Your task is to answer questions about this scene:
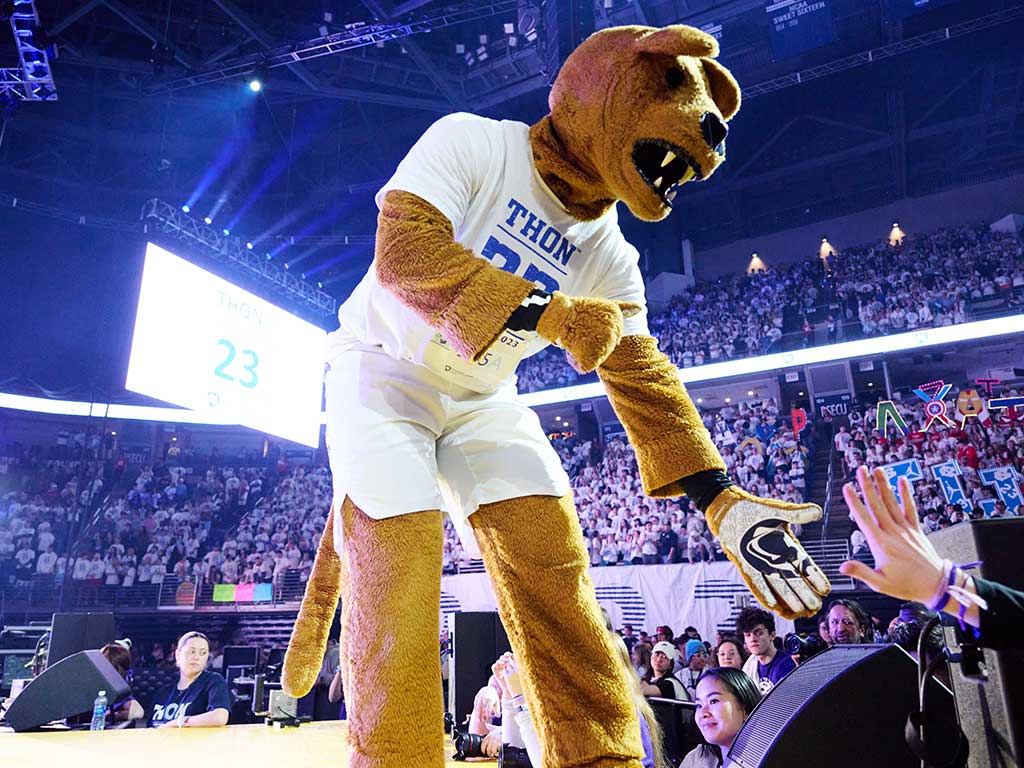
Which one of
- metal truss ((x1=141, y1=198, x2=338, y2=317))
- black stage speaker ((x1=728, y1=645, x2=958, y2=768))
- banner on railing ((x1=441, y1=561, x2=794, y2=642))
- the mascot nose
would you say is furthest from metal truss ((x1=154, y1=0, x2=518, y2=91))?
black stage speaker ((x1=728, y1=645, x2=958, y2=768))

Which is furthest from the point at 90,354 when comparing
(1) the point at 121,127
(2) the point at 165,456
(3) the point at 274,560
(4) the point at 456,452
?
(4) the point at 456,452

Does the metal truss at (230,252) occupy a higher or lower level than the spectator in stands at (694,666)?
higher

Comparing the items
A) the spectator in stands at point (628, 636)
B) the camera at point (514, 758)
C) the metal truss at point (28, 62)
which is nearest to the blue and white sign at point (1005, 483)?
the spectator in stands at point (628, 636)

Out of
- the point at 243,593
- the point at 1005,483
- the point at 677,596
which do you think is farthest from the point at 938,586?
the point at 243,593

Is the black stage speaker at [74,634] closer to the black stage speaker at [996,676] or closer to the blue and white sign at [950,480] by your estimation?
the black stage speaker at [996,676]

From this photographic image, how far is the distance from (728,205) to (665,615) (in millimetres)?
12292

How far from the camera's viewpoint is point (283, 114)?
14.1 meters

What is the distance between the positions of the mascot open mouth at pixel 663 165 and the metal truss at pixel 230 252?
1181cm

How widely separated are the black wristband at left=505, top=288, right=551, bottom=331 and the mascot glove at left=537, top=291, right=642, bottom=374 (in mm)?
13

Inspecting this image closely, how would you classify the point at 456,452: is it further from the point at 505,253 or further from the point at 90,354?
the point at 90,354

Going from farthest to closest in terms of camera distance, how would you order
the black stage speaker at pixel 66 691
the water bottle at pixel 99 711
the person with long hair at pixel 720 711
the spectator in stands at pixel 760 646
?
the spectator in stands at pixel 760 646, the water bottle at pixel 99 711, the black stage speaker at pixel 66 691, the person with long hair at pixel 720 711

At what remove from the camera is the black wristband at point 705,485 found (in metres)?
1.70

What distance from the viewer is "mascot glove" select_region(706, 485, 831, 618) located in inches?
56.9

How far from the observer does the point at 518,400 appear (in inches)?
79.1
